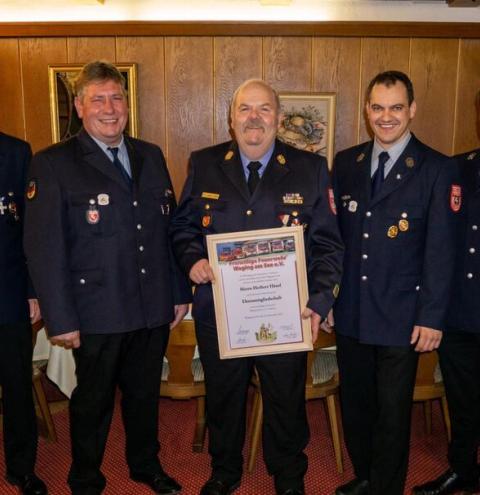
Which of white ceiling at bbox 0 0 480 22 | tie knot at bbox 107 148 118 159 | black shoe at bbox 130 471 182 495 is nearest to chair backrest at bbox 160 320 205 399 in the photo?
black shoe at bbox 130 471 182 495

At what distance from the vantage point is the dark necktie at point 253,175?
2.18m

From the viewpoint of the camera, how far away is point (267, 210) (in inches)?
84.3

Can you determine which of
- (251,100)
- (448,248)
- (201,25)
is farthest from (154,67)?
(448,248)

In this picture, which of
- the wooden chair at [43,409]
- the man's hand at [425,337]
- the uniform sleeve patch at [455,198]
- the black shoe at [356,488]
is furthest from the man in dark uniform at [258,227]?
the wooden chair at [43,409]

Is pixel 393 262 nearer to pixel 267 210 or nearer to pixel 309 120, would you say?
pixel 267 210

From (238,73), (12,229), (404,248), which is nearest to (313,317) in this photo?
(404,248)

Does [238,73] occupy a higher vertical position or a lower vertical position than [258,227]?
higher

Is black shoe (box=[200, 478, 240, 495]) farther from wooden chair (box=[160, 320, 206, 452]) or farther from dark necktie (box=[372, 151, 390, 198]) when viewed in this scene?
dark necktie (box=[372, 151, 390, 198])

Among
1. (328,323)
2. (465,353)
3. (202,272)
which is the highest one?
(202,272)

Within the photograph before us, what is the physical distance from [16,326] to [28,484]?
2.48 feet

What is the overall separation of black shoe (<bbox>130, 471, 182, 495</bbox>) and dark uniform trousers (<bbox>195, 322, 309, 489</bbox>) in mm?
230

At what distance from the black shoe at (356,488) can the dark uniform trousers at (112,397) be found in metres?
0.89

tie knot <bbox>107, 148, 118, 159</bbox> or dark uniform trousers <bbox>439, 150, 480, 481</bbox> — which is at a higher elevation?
tie knot <bbox>107, 148, 118, 159</bbox>

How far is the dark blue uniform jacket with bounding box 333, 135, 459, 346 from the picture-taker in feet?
6.73
